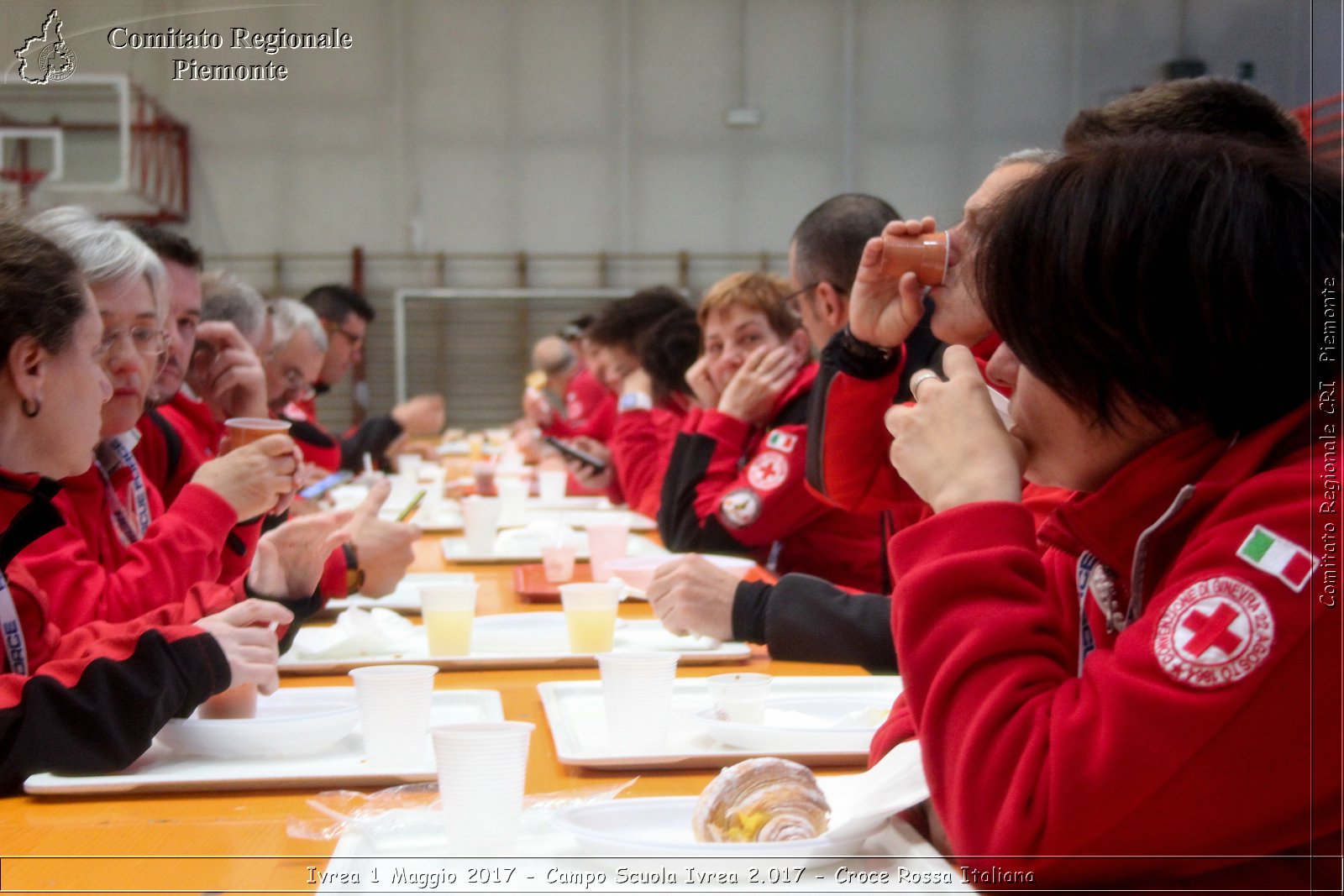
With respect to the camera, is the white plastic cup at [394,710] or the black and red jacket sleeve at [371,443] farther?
the black and red jacket sleeve at [371,443]

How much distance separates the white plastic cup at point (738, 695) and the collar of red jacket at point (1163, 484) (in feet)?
1.33

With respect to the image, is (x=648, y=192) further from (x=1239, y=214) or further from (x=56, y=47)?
(x=1239, y=214)

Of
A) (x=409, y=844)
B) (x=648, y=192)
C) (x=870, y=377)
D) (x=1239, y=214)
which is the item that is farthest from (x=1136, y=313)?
(x=648, y=192)

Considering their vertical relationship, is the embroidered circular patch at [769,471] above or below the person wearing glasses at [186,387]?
below

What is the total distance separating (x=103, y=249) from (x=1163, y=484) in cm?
147

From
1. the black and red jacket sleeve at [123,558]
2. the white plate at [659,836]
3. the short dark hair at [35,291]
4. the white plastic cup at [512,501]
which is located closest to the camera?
the white plate at [659,836]

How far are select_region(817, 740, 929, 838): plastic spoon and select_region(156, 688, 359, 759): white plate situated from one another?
0.50 metres

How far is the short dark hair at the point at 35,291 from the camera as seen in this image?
1230 millimetres

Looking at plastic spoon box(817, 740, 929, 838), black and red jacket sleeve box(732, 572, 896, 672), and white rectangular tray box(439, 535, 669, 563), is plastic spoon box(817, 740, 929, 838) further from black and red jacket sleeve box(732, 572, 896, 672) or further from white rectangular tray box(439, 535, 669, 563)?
white rectangular tray box(439, 535, 669, 563)

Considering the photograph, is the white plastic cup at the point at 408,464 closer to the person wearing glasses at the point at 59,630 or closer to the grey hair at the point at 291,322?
the grey hair at the point at 291,322

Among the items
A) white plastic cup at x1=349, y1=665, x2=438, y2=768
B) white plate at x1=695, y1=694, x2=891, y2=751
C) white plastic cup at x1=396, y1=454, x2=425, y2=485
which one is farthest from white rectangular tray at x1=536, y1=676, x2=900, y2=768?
white plastic cup at x1=396, y1=454, x2=425, y2=485

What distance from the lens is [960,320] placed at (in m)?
1.49

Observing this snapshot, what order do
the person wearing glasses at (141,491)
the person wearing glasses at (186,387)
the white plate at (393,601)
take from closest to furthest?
the person wearing glasses at (141,491)
the white plate at (393,601)
the person wearing glasses at (186,387)

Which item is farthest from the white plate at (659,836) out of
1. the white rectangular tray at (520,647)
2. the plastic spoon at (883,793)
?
the white rectangular tray at (520,647)
